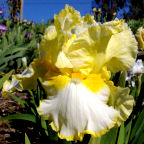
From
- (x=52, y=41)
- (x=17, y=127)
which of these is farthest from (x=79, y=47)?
(x=17, y=127)

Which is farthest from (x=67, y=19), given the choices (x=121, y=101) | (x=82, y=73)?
(x=121, y=101)

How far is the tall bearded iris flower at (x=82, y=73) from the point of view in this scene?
63 cm

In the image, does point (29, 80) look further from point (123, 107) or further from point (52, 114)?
point (123, 107)

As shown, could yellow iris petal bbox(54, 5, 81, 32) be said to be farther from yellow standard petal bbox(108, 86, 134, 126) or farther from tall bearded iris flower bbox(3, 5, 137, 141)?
yellow standard petal bbox(108, 86, 134, 126)

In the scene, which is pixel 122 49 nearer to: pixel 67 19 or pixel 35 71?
pixel 67 19

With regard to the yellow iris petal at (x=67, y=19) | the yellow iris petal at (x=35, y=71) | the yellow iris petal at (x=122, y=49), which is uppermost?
the yellow iris petal at (x=67, y=19)

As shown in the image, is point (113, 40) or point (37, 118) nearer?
point (113, 40)

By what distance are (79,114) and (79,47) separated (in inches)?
9.7

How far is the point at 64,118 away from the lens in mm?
640

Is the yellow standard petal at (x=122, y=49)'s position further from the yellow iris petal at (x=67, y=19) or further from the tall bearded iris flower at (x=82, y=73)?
the yellow iris petal at (x=67, y=19)

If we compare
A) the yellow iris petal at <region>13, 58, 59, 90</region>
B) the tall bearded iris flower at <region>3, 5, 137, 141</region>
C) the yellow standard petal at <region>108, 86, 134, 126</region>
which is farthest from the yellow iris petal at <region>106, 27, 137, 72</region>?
the yellow iris petal at <region>13, 58, 59, 90</region>

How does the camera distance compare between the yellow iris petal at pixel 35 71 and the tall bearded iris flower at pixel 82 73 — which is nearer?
the tall bearded iris flower at pixel 82 73

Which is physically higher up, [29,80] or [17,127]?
[29,80]

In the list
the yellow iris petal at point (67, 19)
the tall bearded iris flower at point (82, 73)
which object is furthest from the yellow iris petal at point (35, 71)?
the yellow iris petal at point (67, 19)
